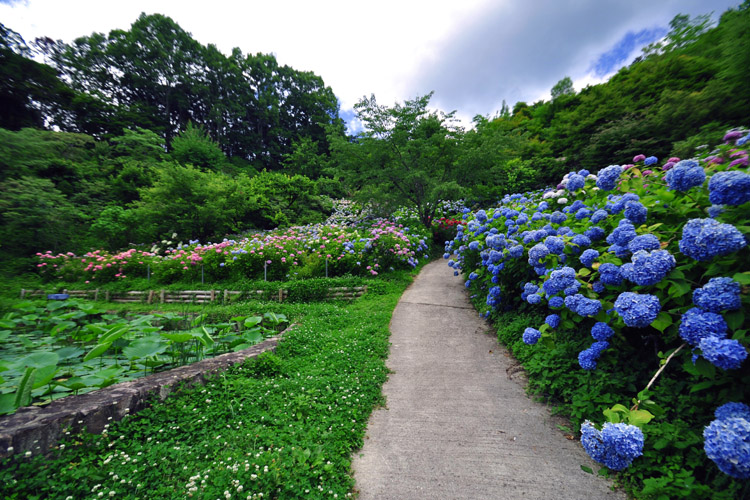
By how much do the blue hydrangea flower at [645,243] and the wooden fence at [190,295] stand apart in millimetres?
4845

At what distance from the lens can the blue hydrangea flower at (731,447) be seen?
3.08 ft

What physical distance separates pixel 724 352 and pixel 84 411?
143 inches

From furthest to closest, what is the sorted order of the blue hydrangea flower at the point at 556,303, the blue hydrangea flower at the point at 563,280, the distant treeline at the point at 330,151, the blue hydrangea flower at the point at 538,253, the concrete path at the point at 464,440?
the distant treeline at the point at 330,151 < the blue hydrangea flower at the point at 538,253 < the blue hydrangea flower at the point at 556,303 < the blue hydrangea flower at the point at 563,280 < the concrete path at the point at 464,440

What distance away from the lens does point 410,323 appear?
4.37 m

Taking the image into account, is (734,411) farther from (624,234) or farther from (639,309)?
(624,234)

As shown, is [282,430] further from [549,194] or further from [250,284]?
[250,284]

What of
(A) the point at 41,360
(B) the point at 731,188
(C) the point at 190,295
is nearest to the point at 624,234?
(B) the point at 731,188

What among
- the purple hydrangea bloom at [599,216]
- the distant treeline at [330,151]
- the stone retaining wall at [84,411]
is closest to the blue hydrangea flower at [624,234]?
the purple hydrangea bloom at [599,216]

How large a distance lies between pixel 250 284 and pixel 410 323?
4588mm

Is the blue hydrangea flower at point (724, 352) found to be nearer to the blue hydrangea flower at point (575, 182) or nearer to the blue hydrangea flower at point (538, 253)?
the blue hydrangea flower at point (538, 253)

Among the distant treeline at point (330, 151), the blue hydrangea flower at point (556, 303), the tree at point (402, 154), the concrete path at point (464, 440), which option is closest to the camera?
the concrete path at point (464, 440)

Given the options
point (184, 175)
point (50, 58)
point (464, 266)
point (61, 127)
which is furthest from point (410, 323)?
point (50, 58)

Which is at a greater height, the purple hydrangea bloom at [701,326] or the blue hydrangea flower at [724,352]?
the purple hydrangea bloom at [701,326]

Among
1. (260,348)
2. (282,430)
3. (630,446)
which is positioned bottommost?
(282,430)
